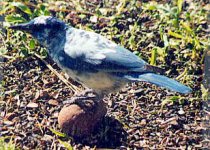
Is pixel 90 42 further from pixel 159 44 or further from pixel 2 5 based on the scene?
pixel 2 5

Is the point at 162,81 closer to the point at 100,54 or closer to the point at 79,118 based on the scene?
the point at 100,54

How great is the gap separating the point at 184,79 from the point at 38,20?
4.19ft

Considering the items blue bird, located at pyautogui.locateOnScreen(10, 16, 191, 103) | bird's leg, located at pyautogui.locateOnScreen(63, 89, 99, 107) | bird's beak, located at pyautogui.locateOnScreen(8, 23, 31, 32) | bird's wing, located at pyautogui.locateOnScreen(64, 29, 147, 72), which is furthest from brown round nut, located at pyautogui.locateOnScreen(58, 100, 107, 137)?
bird's beak, located at pyautogui.locateOnScreen(8, 23, 31, 32)

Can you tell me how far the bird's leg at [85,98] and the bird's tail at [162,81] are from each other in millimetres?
386

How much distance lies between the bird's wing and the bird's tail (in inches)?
2.1

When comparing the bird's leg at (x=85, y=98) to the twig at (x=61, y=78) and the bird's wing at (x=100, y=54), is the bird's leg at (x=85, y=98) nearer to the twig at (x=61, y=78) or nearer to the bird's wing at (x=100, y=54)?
the twig at (x=61, y=78)

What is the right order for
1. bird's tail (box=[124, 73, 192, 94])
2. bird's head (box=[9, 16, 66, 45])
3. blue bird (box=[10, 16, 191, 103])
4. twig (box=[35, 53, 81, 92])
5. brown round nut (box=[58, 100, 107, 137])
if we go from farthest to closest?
twig (box=[35, 53, 81, 92]) < bird's head (box=[9, 16, 66, 45]) < brown round nut (box=[58, 100, 107, 137]) < blue bird (box=[10, 16, 191, 103]) < bird's tail (box=[124, 73, 192, 94])

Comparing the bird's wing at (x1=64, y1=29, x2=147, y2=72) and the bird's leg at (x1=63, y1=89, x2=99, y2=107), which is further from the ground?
the bird's wing at (x1=64, y1=29, x2=147, y2=72)

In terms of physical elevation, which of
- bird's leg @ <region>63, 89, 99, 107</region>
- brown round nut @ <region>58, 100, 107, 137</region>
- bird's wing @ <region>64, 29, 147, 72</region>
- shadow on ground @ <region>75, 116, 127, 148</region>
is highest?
bird's wing @ <region>64, 29, 147, 72</region>

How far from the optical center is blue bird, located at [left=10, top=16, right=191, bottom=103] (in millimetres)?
4016

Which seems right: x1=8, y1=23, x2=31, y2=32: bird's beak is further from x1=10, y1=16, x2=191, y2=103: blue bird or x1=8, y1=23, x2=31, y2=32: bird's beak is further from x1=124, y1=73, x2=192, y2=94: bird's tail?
x1=124, y1=73, x2=192, y2=94: bird's tail

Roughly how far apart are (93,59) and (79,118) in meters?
0.43

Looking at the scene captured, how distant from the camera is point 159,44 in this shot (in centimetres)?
511

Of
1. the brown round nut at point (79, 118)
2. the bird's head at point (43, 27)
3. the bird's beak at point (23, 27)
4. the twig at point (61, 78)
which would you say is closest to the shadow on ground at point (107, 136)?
the brown round nut at point (79, 118)
